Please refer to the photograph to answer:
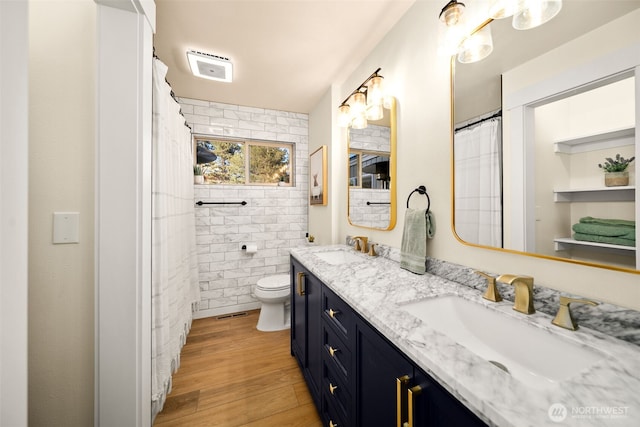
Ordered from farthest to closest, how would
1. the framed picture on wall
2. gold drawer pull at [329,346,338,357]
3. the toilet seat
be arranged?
the framed picture on wall < the toilet seat < gold drawer pull at [329,346,338,357]

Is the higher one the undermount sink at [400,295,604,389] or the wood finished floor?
the undermount sink at [400,295,604,389]

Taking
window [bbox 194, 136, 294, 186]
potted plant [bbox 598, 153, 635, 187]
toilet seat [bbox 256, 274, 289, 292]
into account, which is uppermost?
window [bbox 194, 136, 294, 186]

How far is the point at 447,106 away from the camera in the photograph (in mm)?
1216

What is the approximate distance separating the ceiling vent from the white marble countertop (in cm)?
210

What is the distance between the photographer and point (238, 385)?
65.1 inches

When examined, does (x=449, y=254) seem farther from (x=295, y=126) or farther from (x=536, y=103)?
(x=295, y=126)

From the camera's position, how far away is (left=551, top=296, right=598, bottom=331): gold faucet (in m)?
0.70

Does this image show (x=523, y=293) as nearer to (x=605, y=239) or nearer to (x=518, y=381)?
(x=605, y=239)

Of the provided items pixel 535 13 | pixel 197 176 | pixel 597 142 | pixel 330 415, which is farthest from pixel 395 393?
pixel 197 176

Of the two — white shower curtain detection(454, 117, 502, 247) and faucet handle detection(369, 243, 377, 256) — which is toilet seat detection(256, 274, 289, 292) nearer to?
faucet handle detection(369, 243, 377, 256)

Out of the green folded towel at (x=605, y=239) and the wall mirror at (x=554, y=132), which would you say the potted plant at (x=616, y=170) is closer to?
the wall mirror at (x=554, y=132)

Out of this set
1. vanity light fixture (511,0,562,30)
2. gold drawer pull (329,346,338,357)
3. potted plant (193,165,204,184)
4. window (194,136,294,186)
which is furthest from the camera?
window (194,136,294,186)

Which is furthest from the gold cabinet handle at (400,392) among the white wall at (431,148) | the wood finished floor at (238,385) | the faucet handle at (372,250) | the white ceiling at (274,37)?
the white ceiling at (274,37)

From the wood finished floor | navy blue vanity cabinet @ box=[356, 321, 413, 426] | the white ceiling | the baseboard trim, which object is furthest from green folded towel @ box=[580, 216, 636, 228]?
the baseboard trim
